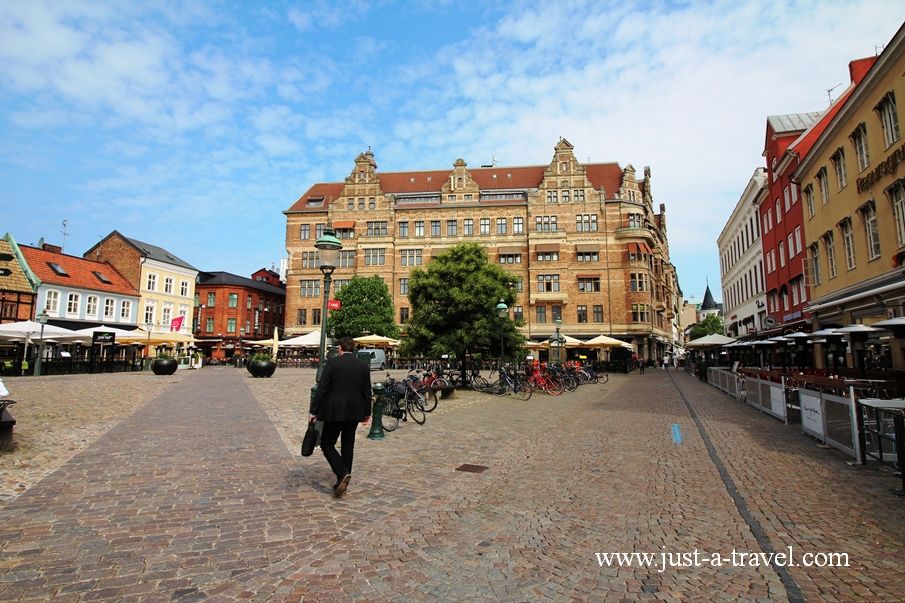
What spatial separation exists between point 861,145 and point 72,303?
2121 inches

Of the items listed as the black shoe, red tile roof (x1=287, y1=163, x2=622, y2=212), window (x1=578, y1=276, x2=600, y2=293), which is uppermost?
red tile roof (x1=287, y1=163, x2=622, y2=212)

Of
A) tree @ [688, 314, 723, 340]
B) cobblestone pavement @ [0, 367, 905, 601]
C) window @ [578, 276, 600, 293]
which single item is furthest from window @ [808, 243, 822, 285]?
tree @ [688, 314, 723, 340]

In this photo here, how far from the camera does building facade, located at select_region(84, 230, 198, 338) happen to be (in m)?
50.7

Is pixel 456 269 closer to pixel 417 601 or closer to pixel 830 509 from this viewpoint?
pixel 830 509

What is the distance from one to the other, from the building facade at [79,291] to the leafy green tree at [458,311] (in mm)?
32582

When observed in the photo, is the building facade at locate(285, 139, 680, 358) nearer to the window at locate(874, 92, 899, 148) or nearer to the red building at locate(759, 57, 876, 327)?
the red building at locate(759, 57, 876, 327)

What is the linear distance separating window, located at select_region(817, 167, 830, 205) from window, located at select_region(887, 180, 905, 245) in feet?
19.2

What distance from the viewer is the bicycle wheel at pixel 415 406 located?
39.1 ft

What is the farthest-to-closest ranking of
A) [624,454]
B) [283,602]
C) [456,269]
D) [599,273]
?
[599,273] → [456,269] → [624,454] → [283,602]

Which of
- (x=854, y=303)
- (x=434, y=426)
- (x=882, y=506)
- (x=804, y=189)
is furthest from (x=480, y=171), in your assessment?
(x=882, y=506)

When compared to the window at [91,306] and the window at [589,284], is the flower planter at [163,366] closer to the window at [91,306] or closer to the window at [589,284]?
the window at [91,306]

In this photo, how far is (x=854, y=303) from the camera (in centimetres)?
1853

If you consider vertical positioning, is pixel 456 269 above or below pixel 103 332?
above

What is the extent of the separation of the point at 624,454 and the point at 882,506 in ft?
11.2
